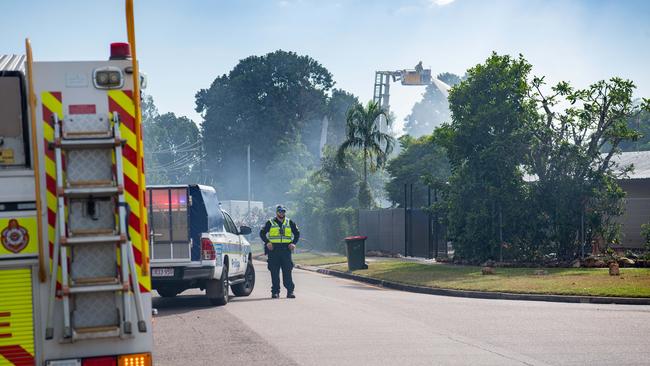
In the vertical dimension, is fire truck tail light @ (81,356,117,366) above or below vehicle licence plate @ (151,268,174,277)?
above

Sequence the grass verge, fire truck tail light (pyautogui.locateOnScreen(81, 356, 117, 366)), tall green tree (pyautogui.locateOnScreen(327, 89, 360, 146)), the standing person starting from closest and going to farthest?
fire truck tail light (pyautogui.locateOnScreen(81, 356, 117, 366))
the grass verge
the standing person
tall green tree (pyautogui.locateOnScreen(327, 89, 360, 146))

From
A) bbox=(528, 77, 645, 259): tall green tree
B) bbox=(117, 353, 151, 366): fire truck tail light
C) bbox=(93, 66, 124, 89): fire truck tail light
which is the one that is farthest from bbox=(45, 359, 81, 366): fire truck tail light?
bbox=(528, 77, 645, 259): tall green tree

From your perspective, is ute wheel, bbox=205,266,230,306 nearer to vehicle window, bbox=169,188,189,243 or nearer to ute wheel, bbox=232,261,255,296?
vehicle window, bbox=169,188,189,243

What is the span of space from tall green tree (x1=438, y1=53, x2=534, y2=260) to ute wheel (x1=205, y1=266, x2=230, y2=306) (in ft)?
44.7

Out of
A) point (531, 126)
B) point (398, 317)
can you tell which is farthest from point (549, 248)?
point (398, 317)

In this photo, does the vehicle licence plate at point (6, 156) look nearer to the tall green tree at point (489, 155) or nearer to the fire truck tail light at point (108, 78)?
the fire truck tail light at point (108, 78)

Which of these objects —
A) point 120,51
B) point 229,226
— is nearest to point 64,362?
point 120,51

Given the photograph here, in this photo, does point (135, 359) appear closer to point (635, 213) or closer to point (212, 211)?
point (212, 211)

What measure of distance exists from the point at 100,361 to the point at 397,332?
7.65 meters

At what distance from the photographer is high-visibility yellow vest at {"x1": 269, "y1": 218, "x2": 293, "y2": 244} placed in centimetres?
1973

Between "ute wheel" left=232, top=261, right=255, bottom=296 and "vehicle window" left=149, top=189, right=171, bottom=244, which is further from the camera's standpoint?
"ute wheel" left=232, top=261, right=255, bottom=296

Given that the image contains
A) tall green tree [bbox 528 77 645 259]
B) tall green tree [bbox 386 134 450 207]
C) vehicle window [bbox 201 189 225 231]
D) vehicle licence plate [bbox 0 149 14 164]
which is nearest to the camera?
vehicle licence plate [bbox 0 149 14 164]

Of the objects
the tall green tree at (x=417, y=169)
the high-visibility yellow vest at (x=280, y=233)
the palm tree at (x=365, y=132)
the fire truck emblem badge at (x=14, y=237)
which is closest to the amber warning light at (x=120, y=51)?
the fire truck emblem badge at (x=14, y=237)

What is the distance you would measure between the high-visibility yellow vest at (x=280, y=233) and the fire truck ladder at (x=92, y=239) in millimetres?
13459
